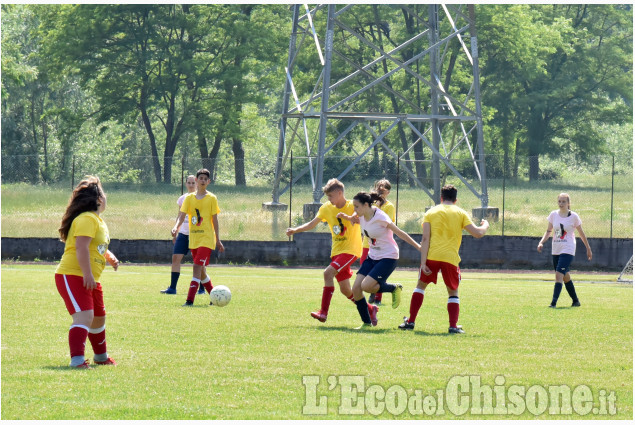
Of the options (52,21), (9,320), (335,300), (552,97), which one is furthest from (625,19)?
(9,320)

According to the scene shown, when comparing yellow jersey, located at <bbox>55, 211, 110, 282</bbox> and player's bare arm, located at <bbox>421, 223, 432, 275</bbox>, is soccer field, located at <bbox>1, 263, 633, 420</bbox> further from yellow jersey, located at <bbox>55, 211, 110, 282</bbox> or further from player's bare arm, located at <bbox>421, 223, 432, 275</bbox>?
yellow jersey, located at <bbox>55, 211, 110, 282</bbox>

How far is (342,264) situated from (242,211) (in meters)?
19.2

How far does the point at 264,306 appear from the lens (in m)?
14.9

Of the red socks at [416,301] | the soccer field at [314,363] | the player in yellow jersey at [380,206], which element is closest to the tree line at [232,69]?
the player in yellow jersey at [380,206]

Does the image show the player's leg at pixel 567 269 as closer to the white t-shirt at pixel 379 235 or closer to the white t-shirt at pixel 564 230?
the white t-shirt at pixel 564 230

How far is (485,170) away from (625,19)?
32.8 m

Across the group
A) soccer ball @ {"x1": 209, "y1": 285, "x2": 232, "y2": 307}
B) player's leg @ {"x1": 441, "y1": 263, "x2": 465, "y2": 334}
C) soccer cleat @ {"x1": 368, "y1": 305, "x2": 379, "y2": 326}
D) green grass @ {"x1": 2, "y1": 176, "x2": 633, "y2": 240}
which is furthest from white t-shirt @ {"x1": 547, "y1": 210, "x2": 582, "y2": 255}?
green grass @ {"x1": 2, "y1": 176, "x2": 633, "y2": 240}

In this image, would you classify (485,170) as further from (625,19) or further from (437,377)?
(625,19)

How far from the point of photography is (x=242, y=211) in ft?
103

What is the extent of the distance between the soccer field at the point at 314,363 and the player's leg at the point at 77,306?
0.27m

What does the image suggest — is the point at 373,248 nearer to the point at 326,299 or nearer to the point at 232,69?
the point at 326,299

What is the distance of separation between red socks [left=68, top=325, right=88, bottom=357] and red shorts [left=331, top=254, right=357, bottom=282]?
410cm

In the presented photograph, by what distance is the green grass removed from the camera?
30.1 m

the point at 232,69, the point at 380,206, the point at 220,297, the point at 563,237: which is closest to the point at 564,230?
the point at 563,237
